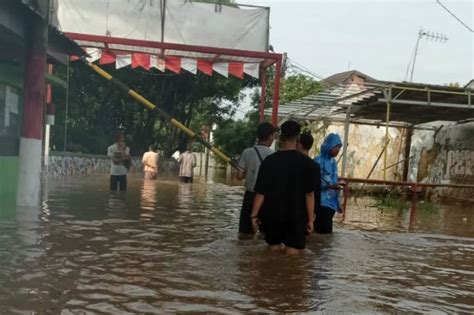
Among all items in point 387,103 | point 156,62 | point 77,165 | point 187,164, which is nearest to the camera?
point 156,62

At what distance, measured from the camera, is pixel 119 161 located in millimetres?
13703

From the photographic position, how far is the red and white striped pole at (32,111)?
9156 millimetres

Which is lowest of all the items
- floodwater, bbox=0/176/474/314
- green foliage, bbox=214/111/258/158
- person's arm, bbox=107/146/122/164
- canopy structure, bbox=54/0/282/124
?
floodwater, bbox=0/176/474/314

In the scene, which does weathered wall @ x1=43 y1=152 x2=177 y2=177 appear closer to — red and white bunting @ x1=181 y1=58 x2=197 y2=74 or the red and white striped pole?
red and white bunting @ x1=181 y1=58 x2=197 y2=74

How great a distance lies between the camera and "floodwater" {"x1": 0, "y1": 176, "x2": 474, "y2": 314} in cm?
470

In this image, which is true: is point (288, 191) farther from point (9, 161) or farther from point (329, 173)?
point (9, 161)

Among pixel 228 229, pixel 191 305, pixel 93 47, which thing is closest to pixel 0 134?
pixel 93 47

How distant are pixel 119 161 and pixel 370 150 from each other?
14.2 m

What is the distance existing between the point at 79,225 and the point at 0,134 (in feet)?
11.4

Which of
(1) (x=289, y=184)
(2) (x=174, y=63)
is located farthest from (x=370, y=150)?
(1) (x=289, y=184)

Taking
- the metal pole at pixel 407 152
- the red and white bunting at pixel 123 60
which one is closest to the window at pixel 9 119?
the red and white bunting at pixel 123 60

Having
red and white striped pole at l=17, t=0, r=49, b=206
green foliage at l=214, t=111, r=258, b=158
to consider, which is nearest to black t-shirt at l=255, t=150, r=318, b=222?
red and white striped pole at l=17, t=0, r=49, b=206

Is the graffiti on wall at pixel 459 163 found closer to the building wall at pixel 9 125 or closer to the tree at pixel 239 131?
the building wall at pixel 9 125

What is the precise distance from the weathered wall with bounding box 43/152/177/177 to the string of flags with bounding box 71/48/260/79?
228 inches
